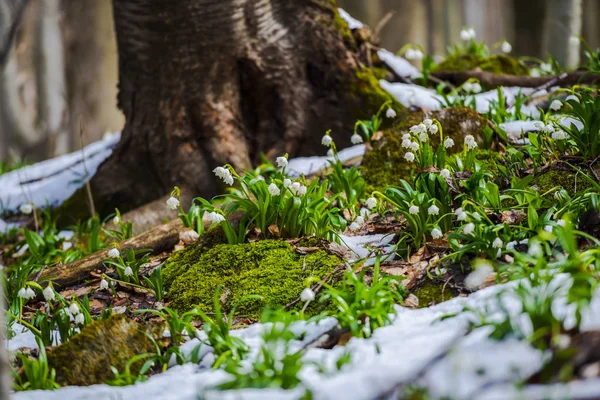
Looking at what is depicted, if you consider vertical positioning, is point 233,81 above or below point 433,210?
above

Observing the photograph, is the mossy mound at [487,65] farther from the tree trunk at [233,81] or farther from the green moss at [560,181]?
the green moss at [560,181]

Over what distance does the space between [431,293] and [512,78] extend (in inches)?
130

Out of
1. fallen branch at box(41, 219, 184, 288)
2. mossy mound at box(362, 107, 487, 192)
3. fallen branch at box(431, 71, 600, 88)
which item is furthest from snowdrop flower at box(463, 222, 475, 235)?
fallen branch at box(431, 71, 600, 88)

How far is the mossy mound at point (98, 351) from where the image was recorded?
2.49 metres

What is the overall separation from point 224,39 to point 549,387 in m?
3.93

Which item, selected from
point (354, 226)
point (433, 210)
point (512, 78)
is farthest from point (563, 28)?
point (433, 210)

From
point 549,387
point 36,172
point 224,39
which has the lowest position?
point 36,172

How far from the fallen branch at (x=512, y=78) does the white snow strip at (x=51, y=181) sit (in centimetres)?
339

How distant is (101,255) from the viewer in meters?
3.75

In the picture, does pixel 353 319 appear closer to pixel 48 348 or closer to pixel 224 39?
pixel 48 348

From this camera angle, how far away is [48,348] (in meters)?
2.66

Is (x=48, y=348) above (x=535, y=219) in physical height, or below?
below

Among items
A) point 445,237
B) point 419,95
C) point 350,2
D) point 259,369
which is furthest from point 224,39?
point 350,2

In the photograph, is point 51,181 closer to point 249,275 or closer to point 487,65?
point 249,275
